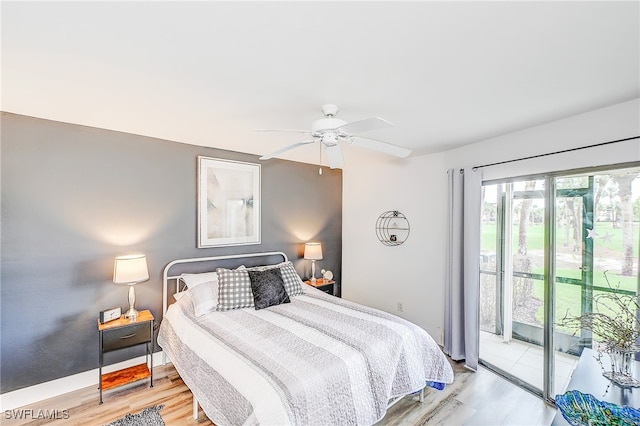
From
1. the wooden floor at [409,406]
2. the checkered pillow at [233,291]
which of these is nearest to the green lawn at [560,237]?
the wooden floor at [409,406]

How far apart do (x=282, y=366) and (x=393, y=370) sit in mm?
894

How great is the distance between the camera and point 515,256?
3066 mm

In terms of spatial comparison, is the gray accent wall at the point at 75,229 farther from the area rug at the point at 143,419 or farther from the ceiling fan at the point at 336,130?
the ceiling fan at the point at 336,130

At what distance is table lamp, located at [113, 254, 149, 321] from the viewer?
2641mm

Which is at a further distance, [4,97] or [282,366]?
[4,97]

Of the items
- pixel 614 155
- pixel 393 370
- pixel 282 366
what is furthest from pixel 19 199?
pixel 614 155

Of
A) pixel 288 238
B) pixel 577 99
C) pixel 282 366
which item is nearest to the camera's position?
pixel 282 366

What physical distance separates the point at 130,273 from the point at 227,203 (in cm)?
135

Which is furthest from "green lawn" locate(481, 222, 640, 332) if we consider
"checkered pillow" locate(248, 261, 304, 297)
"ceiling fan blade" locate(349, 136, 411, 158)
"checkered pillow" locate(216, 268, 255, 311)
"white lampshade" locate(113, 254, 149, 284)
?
"white lampshade" locate(113, 254, 149, 284)

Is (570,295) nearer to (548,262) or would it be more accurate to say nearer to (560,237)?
(548,262)

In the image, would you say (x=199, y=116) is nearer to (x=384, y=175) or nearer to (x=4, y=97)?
(x=4, y=97)

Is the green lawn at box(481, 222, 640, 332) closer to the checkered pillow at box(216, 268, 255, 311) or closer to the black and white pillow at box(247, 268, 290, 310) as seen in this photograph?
the black and white pillow at box(247, 268, 290, 310)

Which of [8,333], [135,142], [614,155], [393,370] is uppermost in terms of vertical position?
[135,142]

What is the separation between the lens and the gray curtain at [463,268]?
10.3ft
